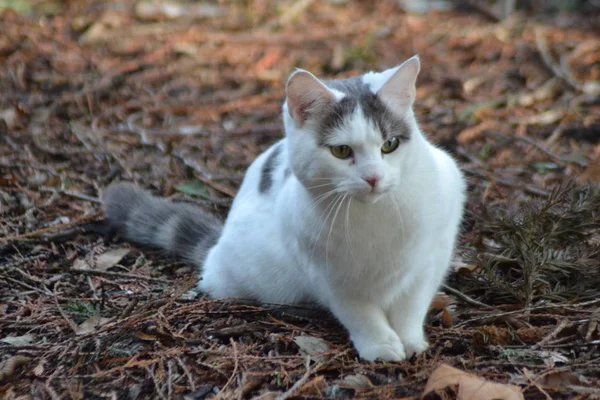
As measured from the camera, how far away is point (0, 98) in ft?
17.3

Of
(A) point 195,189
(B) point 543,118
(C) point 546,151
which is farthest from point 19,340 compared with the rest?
(B) point 543,118

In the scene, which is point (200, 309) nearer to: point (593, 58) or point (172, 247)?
point (172, 247)

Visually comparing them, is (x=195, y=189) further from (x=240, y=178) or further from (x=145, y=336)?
(x=145, y=336)

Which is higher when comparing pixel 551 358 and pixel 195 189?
pixel 551 358

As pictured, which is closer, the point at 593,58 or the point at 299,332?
the point at 299,332

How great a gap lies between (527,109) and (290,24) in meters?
2.84

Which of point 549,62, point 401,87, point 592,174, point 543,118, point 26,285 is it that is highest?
point 401,87

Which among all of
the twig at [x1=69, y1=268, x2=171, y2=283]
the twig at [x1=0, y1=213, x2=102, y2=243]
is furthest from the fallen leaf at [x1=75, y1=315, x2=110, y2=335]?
the twig at [x1=0, y1=213, x2=102, y2=243]

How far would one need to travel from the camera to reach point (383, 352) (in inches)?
97.5

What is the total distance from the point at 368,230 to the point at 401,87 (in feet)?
1.67

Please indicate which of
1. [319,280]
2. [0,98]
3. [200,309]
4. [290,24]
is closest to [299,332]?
[319,280]

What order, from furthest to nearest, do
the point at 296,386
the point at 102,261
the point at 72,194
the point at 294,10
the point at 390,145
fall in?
the point at 294,10 < the point at 72,194 < the point at 102,261 < the point at 390,145 < the point at 296,386

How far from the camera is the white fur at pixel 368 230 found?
2381 millimetres

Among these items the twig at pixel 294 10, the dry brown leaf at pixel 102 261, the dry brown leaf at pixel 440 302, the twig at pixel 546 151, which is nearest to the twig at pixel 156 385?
the dry brown leaf at pixel 102 261
